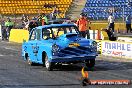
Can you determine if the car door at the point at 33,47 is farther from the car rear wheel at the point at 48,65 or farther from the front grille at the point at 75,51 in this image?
the front grille at the point at 75,51

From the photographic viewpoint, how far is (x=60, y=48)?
593 inches

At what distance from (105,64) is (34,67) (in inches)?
115

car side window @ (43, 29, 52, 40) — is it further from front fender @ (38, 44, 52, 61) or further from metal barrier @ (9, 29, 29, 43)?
metal barrier @ (9, 29, 29, 43)

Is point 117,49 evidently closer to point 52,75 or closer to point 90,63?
point 90,63

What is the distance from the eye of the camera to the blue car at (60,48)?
49.6 feet

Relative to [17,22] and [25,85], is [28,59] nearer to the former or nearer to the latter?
[25,85]

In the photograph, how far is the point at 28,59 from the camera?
702 inches

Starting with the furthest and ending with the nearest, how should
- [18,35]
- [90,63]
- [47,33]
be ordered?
[18,35]
[47,33]
[90,63]

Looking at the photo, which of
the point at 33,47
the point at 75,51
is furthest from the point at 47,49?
the point at 33,47

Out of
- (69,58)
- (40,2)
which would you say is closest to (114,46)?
(69,58)

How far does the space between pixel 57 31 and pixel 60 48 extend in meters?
1.87

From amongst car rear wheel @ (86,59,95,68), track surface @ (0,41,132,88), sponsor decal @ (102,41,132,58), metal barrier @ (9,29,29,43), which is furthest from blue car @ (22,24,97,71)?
metal barrier @ (9,29,29,43)

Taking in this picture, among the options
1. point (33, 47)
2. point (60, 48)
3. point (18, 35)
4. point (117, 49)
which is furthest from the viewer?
point (18, 35)

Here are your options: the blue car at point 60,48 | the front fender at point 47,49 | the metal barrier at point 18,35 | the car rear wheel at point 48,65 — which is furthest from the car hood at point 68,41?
the metal barrier at point 18,35
